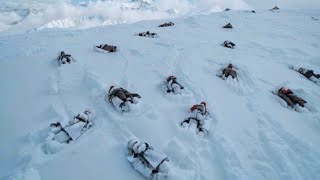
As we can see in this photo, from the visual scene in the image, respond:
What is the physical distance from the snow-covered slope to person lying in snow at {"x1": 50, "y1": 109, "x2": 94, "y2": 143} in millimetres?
171

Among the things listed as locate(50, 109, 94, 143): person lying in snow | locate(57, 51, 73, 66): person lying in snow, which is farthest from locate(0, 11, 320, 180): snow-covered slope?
locate(57, 51, 73, 66): person lying in snow

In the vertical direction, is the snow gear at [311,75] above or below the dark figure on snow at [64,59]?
above

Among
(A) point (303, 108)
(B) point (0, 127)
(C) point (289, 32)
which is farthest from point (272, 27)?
(B) point (0, 127)

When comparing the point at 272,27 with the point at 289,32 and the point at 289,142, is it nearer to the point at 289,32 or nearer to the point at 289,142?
the point at 289,32

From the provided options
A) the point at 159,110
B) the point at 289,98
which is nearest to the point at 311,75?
the point at 289,98

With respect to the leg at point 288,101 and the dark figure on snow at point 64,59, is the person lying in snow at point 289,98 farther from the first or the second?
the dark figure on snow at point 64,59

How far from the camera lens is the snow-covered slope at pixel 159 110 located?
16.0ft

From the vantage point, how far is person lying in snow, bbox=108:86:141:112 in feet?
20.7

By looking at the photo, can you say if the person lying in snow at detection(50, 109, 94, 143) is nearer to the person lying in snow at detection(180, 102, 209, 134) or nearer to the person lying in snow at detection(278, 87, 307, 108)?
the person lying in snow at detection(180, 102, 209, 134)

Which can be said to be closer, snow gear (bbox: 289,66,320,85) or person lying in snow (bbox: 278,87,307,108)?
person lying in snow (bbox: 278,87,307,108)

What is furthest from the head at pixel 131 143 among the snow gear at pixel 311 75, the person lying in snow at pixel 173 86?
the snow gear at pixel 311 75

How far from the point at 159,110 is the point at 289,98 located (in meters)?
4.50

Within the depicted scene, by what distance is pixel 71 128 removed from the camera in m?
5.36

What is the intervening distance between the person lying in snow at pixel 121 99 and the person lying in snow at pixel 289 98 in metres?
4.94
